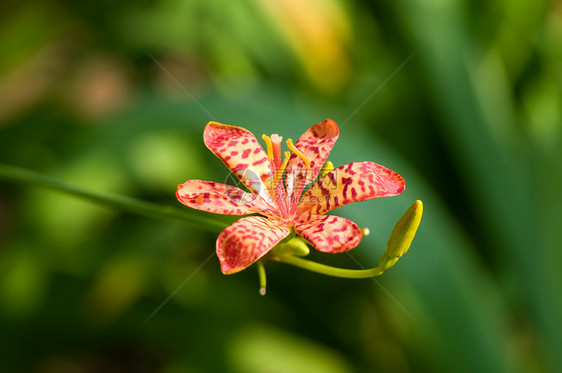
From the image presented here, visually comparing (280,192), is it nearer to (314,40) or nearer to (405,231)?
(405,231)

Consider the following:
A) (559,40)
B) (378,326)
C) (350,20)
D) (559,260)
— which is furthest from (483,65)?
(378,326)

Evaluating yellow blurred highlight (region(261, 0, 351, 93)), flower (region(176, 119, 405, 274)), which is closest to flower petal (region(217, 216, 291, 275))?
flower (region(176, 119, 405, 274))

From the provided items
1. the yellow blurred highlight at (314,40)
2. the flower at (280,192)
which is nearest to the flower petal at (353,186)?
the flower at (280,192)

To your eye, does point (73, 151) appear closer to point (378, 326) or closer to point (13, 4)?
point (13, 4)

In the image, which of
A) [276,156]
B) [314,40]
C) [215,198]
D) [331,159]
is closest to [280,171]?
[276,156]

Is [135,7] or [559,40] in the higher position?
[559,40]

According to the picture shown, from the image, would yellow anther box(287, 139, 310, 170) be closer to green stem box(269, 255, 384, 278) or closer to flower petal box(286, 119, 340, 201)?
flower petal box(286, 119, 340, 201)
